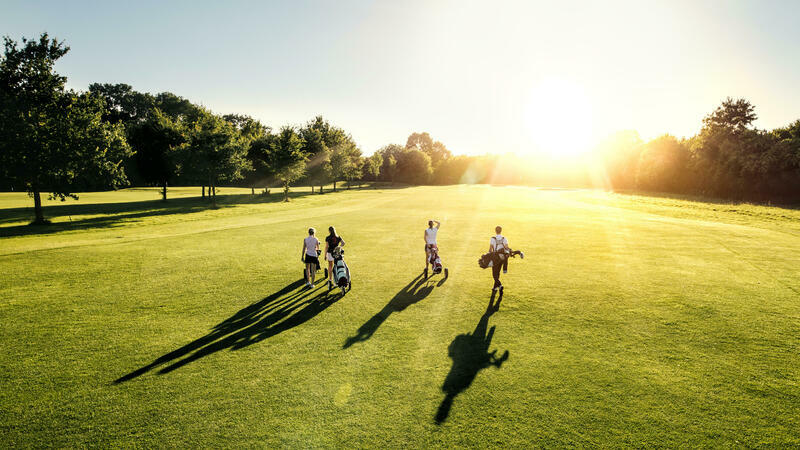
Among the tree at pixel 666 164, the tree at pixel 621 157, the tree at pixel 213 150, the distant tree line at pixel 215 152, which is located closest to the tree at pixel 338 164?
the distant tree line at pixel 215 152

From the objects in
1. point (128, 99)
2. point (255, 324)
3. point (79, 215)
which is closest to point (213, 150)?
point (79, 215)

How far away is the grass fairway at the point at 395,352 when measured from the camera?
5.77 m

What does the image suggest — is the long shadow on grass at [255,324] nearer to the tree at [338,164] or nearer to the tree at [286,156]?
the tree at [286,156]

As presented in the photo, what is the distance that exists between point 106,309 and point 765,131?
85.1m

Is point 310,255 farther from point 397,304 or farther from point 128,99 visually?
point 128,99

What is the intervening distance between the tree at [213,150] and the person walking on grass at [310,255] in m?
34.2

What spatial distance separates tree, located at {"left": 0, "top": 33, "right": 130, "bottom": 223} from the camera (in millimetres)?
23766

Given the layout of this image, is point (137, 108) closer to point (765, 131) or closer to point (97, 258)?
point (97, 258)

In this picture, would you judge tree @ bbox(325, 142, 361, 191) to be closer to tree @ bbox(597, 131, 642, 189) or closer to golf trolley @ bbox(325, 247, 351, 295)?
golf trolley @ bbox(325, 247, 351, 295)

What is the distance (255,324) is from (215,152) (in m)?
39.1

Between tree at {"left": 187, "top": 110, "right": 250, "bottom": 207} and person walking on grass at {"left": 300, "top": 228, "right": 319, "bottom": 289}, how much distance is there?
34.2 metres

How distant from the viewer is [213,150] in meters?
41.1

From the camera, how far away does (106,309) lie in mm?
10477

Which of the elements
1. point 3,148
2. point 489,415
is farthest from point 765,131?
point 3,148
